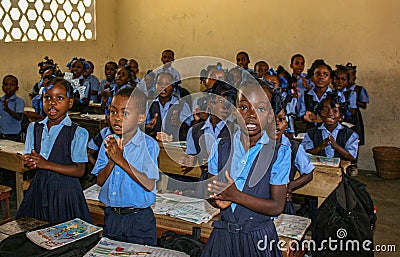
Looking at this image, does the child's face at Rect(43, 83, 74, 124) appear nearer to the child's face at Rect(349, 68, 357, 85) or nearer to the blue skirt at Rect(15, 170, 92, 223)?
the blue skirt at Rect(15, 170, 92, 223)

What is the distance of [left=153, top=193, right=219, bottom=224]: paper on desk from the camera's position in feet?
9.01

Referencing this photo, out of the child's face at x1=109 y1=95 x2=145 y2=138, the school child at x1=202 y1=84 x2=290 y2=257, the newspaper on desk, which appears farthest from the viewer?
the newspaper on desk

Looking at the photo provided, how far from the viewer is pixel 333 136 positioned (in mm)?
3686

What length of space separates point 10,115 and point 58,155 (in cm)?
303

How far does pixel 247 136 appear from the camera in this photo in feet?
6.73

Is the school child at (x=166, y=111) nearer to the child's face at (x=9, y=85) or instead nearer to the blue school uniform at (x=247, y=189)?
the child's face at (x=9, y=85)

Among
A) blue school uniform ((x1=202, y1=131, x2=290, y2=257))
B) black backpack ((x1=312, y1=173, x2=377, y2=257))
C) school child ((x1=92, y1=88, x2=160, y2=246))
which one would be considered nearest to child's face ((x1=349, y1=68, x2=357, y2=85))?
black backpack ((x1=312, y1=173, x2=377, y2=257))

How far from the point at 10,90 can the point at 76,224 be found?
3.74 meters

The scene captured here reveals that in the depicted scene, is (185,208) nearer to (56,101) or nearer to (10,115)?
(56,101)

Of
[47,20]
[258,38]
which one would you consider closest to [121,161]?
[258,38]

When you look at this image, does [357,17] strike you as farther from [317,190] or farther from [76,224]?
[76,224]

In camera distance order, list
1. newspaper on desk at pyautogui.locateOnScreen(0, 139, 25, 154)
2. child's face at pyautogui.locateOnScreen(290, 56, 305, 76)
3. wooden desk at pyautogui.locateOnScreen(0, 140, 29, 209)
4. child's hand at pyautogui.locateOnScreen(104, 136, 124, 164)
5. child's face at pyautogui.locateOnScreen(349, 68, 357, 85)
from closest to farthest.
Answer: child's hand at pyautogui.locateOnScreen(104, 136, 124, 164), wooden desk at pyautogui.locateOnScreen(0, 140, 29, 209), newspaper on desk at pyautogui.locateOnScreen(0, 139, 25, 154), child's face at pyautogui.locateOnScreen(349, 68, 357, 85), child's face at pyautogui.locateOnScreen(290, 56, 305, 76)

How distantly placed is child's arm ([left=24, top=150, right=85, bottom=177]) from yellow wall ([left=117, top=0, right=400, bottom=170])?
470 centimetres

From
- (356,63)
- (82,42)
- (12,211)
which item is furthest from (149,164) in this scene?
(82,42)
